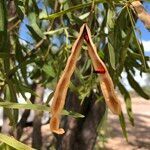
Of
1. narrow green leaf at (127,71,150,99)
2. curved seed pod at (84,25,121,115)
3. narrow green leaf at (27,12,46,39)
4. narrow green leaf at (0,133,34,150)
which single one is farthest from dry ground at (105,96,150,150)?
curved seed pod at (84,25,121,115)

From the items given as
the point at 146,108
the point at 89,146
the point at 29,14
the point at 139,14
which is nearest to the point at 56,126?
the point at 139,14

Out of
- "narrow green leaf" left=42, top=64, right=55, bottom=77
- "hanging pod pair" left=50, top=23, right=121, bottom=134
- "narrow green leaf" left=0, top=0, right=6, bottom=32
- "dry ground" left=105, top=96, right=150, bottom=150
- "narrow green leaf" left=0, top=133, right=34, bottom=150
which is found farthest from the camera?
"dry ground" left=105, top=96, right=150, bottom=150

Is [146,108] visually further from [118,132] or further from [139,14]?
[139,14]

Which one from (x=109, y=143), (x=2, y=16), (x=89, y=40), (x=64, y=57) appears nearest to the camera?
(x=89, y=40)

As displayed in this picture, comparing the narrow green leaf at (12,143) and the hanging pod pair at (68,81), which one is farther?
the narrow green leaf at (12,143)

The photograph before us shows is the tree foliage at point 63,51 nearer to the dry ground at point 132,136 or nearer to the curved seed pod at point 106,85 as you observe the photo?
the curved seed pod at point 106,85

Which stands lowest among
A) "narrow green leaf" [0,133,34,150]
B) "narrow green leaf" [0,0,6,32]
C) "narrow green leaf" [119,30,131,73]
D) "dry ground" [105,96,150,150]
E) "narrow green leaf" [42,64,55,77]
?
"dry ground" [105,96,150,150]

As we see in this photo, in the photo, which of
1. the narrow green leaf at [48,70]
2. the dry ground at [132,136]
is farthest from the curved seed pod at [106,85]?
the dry ground at [132,136]

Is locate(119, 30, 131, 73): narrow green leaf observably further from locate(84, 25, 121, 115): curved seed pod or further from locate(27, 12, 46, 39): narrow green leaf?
locate(84, 25, 121, 115): curved seed pod

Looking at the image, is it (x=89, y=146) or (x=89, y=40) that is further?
(x=89, y=146)

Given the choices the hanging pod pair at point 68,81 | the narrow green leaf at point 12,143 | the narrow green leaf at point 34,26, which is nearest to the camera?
the hanging pod pair at point 68,81

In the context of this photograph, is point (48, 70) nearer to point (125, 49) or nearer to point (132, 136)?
point (125, 49)
